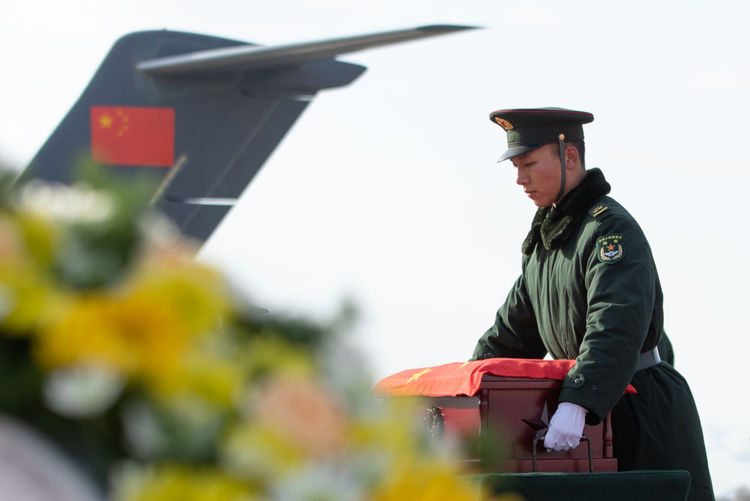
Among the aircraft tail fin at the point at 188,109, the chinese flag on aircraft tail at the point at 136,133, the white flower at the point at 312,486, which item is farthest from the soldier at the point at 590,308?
the chinese flag on aircraft tail at the point at 136,133

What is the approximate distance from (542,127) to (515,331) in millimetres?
722

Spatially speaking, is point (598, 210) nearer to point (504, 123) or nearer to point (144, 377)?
point (504, 123)

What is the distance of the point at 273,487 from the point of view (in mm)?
467


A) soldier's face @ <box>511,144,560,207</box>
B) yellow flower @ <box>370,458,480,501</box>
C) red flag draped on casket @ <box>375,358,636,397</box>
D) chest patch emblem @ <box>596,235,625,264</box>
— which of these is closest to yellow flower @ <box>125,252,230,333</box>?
yellow flower @ <box>370,458,480,501</box>

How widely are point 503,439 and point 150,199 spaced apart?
26 centimetres

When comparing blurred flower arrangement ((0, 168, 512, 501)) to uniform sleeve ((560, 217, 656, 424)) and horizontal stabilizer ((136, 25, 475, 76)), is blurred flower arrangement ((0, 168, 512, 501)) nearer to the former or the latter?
uniform sleeve ((560, 217, 656, 424))

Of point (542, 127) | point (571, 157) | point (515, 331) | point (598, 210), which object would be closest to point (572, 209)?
point (598, 210)

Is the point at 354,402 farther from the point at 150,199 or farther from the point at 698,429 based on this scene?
the point at 698,429

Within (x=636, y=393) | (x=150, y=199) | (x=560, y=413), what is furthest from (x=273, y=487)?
(x=636, y=393)

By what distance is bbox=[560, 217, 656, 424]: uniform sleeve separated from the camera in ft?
9.18

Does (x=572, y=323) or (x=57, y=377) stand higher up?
(x=57, y=377)

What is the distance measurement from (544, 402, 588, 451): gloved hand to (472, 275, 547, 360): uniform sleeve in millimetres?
774

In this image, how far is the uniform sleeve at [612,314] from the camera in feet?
9.18

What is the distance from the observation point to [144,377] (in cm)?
47
